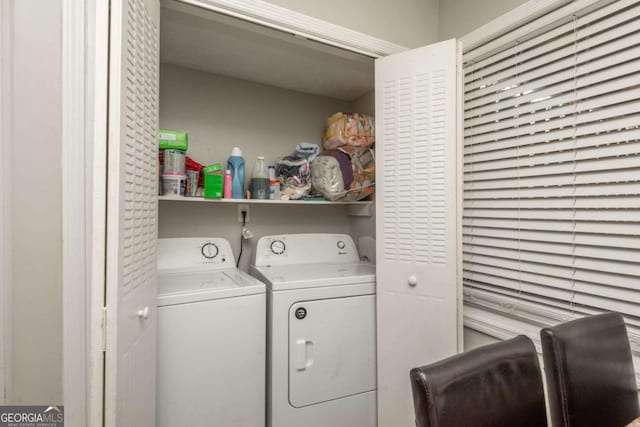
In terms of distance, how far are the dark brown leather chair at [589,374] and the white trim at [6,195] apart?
1518 mm

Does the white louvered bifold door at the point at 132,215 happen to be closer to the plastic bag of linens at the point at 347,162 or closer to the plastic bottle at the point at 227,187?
the plastic bottle at the point at 227,187

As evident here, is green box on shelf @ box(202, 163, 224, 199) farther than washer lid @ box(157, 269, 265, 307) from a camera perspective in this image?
Yes

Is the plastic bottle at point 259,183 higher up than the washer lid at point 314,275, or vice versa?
the plastic bottle at point 259,183

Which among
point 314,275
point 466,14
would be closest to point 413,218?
point 314,275

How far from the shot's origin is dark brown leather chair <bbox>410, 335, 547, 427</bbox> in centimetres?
63

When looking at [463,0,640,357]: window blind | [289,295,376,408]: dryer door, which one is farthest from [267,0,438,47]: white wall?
[289,295,376,408]: dryer door

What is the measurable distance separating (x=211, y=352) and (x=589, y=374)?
1402mm

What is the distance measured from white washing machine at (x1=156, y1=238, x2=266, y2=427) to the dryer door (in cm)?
18

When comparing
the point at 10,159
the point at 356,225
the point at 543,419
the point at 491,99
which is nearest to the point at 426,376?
the point at 543,419

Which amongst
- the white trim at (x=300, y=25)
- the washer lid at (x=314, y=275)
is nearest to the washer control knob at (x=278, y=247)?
the washer lid at (x=314, y=275)

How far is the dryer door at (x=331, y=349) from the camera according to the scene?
161cm

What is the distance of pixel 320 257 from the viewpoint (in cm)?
229

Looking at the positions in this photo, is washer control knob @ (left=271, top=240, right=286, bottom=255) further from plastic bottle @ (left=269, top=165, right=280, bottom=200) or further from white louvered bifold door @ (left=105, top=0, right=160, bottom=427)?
white louvered bifold door @ (left=105, top=0, right=160, bottom=427)

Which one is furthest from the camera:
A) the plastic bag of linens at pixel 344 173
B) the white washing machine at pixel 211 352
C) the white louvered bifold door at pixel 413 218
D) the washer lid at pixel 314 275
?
the plastic bag of linens at pixel 344 173
